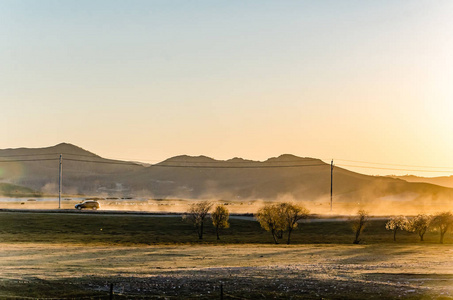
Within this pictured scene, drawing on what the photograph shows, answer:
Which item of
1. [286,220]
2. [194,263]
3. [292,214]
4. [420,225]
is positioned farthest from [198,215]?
[194,263]

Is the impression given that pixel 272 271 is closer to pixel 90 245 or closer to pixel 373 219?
pixel 90 245

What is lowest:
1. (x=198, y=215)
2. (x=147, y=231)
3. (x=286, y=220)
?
(x=147, y=231)

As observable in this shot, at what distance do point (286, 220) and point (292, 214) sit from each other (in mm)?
1927

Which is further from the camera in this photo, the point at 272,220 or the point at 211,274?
the point at 272,220

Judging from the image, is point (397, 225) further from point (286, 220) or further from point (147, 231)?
point (147, 231)

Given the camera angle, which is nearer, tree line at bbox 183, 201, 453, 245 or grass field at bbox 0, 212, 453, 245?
grass field at bbox 0, 212, 453, 245

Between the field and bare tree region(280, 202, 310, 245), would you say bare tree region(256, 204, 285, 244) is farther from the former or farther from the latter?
the field

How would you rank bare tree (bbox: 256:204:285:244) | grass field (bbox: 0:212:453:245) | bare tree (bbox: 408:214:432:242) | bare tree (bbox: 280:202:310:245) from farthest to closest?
bare tree (bbox: 408:214:432:242) → bare tree (bbox: 280:202:310:245) → bare tree (bbox: 256:204:285:244) → grass field (bbox: 0:212:453:245)

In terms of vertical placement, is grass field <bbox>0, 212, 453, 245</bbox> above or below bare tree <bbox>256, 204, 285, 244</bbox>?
below

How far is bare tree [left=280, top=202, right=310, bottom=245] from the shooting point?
9312 centimetres

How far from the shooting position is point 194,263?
177 ft

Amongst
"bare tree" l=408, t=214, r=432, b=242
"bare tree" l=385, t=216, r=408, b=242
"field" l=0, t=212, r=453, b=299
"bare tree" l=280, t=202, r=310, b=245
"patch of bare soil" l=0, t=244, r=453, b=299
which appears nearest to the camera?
"patch of bare soil" l=0, t=244, r=453, b=299

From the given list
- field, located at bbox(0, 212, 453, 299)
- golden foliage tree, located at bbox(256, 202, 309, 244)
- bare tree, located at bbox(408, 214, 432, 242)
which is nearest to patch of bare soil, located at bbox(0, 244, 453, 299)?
field, located at bbox(0, 212, 453, 299)

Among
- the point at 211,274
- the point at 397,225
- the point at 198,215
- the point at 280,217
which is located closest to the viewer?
the point at 211,274
